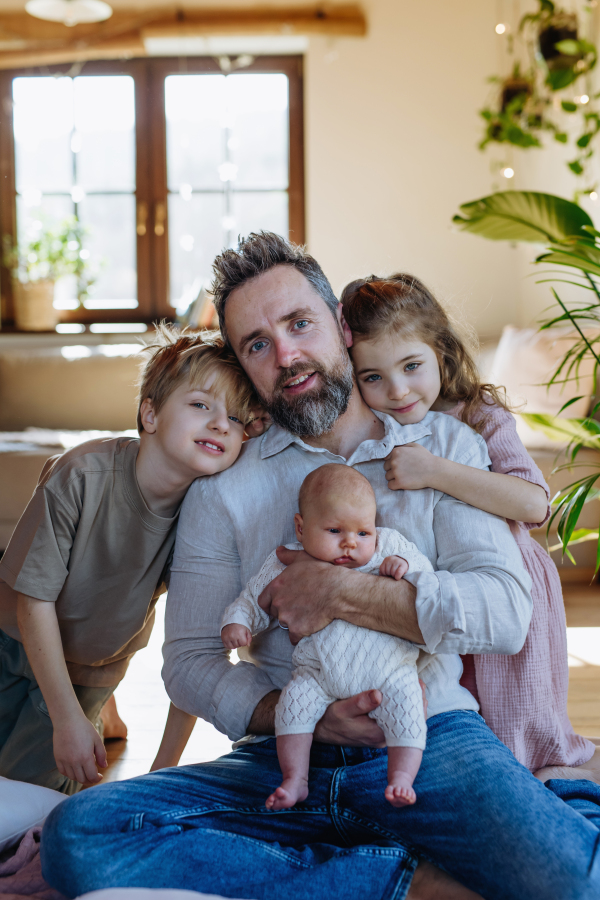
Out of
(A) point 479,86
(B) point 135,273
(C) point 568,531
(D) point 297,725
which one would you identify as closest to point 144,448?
(D) point 297,725

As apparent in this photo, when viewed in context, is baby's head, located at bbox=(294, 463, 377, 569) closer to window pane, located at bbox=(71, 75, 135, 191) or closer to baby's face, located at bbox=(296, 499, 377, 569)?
baby's face, located at bbox=(296, 499, 377, 569)

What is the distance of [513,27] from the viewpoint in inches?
181

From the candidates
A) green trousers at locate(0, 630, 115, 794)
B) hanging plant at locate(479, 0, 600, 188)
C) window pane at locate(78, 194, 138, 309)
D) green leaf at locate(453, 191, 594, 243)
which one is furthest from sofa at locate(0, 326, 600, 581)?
green trousers at locate(0, 630, 115, 794)

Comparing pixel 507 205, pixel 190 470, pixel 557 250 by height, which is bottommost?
pixel 190 470

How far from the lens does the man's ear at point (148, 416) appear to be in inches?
57.9

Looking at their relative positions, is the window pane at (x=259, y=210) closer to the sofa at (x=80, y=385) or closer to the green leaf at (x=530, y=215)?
the sofa at (x=80, y=385)

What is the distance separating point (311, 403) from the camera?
1380mm

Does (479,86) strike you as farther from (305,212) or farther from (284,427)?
(284,427)

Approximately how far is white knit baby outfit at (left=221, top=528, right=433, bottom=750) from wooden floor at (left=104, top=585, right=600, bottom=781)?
81cm

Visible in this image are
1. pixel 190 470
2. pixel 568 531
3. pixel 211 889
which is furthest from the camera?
pixel 568 531

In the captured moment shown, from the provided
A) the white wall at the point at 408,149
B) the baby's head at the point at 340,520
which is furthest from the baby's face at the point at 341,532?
the white wall at the point at 408,149

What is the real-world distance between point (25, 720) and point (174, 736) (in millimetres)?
341

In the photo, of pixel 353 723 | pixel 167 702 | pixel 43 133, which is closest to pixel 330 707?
pixel 353 723

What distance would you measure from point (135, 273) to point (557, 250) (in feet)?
12.5
